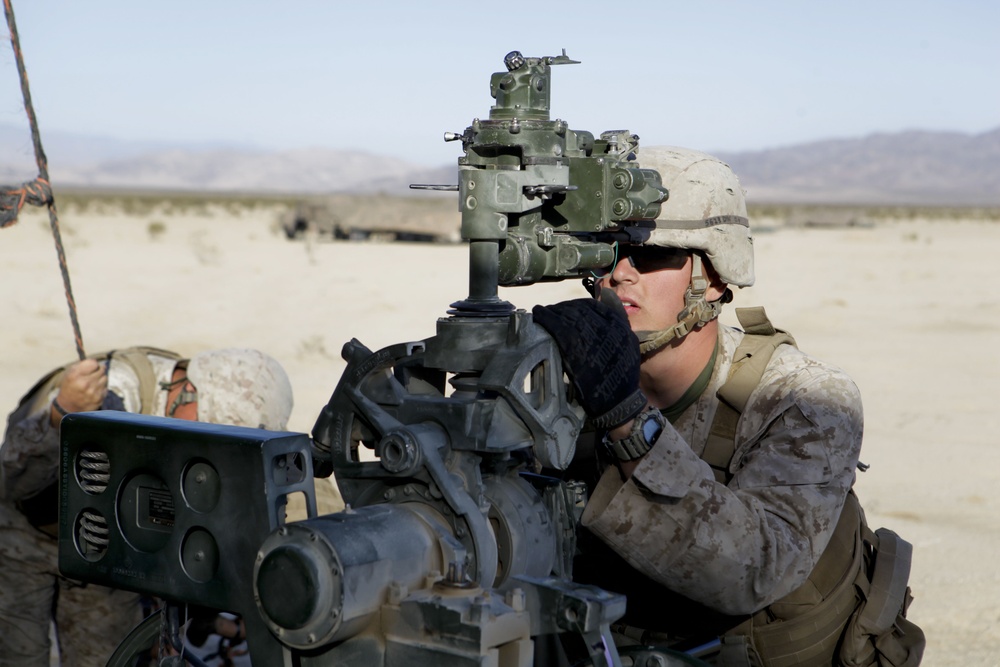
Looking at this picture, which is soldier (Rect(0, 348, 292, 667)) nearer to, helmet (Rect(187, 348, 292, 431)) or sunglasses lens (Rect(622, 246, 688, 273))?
helmet (Rect(187, 348, 292, 431))

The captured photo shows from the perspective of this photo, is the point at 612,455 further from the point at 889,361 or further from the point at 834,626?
the point at 889,361

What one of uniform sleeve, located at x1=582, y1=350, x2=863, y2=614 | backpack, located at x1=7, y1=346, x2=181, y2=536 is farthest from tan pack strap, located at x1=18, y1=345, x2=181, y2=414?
uniform sleeve, located at x1=582, y1=350, x2=863, y2=614

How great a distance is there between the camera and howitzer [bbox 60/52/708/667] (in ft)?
6.73

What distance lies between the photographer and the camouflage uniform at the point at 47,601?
5.14 metres

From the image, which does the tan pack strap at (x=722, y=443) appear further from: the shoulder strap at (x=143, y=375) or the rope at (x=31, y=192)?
the shoulder strap at (x=143, y=375)

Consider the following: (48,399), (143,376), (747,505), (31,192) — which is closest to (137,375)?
(143,376)

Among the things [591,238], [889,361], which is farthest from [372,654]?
[889,361]

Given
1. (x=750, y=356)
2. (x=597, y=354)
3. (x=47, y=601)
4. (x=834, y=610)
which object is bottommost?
(x=47, y=601)

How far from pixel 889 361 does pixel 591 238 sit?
1305 centimetres

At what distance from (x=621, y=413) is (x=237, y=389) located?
3253mm

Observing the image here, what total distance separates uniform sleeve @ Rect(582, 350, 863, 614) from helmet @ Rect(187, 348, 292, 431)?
273cm

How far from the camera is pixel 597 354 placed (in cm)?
242

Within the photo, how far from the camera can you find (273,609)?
6.68ft

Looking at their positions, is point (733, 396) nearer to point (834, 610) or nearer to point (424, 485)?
point (834, 610)
